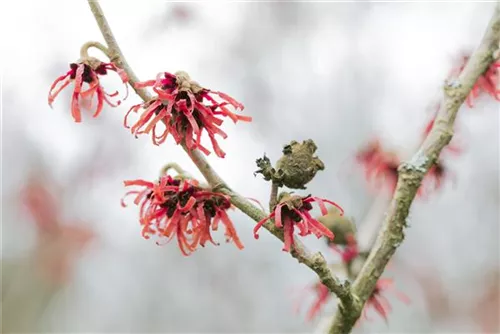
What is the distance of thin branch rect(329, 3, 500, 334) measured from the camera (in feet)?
5.26

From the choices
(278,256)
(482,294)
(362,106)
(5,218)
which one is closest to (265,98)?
(362,106)

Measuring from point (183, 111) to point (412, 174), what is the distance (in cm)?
55

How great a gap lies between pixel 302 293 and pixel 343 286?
99 centimetres

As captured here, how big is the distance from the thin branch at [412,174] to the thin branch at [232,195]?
12 cm

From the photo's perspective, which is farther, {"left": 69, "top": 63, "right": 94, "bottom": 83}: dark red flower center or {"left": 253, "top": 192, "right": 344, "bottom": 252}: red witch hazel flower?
{"left": 69, "top": 63, "right": 94, "bottom": 83}: dark red flower center

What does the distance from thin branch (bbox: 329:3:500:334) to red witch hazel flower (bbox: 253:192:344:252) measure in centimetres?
18

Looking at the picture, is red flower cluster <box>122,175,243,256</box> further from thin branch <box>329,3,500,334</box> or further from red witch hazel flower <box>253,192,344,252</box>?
thin branch <box>329,3,500,334</box>

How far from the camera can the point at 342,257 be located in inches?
78.2

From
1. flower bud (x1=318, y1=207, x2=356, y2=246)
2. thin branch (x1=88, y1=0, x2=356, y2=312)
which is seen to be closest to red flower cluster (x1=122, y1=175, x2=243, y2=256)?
thin branch (x1=88, y1=0, x2=356, y2=312)

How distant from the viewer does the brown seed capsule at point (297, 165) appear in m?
1.45

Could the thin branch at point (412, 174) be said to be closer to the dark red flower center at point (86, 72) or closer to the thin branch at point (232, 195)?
the thin branch at point (232, 195)

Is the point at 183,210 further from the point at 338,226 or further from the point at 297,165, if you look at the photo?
the point at 338,226

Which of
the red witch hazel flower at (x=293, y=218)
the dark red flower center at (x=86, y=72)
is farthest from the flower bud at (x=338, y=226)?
the dark red flower center at (x=86, y=72)

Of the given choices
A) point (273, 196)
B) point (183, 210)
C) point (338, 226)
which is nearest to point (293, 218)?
point (273, 196)
